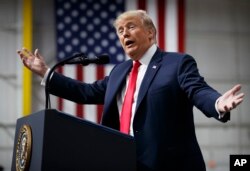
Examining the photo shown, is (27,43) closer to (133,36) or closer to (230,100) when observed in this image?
(133,36)

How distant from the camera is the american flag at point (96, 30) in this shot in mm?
5238

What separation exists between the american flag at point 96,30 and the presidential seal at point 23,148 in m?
3.72

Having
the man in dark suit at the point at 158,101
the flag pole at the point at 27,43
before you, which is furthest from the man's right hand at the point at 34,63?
the flag pole at the point at 27,43

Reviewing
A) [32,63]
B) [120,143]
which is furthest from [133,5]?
[120,143]

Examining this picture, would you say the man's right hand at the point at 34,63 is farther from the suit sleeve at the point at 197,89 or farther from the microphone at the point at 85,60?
the suit sleeve at the point at 197,89

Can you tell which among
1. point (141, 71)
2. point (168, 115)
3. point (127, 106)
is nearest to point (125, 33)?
point (141, 71)

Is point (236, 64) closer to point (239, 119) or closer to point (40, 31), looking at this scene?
point (239, 119)

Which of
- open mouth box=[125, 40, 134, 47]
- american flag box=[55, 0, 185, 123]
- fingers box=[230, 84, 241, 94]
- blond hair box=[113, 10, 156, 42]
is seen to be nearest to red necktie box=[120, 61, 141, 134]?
open mouth box=[125, 40, 134, 47]

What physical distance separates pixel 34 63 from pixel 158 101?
678mm

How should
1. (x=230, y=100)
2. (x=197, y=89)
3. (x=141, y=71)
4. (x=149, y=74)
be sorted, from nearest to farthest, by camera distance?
(x=230, y=100), (x=197, y=89), (x=149, y=74), (x=141, y=71)

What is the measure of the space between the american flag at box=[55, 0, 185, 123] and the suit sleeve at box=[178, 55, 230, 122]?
342 cm

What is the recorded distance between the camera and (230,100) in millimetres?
1359

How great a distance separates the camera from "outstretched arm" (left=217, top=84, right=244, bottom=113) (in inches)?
52.4

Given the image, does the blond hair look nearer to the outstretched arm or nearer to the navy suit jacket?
the navy suit jacket
